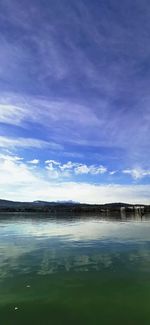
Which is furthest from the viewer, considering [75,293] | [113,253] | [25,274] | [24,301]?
[113,253]

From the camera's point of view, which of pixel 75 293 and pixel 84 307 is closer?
pixel 84 307

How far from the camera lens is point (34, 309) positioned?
16.7m

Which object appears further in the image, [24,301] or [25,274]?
[25,274]

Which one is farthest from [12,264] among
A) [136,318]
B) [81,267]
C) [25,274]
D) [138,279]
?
[136,318]

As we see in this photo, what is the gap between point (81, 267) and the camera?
27312 mm

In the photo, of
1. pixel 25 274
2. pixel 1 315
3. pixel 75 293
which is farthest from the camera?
pixel 25 274

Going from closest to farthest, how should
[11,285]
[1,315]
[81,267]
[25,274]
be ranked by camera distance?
[1,315], [11,285], [25,274], [81,267]

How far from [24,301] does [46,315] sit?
97.5 inches

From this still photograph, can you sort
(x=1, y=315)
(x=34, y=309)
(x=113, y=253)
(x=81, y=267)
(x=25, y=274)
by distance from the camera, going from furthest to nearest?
(x=113, y=253), (x=81, y=267), (x=25, y=274), (x=34, y=309), (x=1, y=315)

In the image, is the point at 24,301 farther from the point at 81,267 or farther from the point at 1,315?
the point at 81,267

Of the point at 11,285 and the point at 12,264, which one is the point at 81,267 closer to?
the point at 12,264

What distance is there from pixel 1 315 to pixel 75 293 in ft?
18.1

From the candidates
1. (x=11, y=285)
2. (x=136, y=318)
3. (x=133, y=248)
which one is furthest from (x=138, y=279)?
(x=133, y=248)

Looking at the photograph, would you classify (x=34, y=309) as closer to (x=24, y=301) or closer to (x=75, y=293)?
(x=24, y=301)
